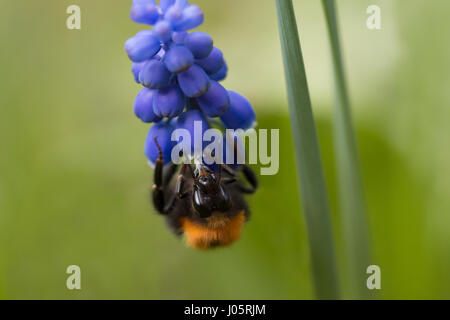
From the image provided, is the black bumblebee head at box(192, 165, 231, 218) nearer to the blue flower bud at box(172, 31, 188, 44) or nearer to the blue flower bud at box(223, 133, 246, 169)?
the blue flower bud at box(223, 133, 246, 169)

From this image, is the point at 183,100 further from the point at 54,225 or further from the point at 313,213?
the point at 54,225

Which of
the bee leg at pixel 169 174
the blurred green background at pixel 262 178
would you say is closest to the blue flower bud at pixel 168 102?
the bee leg at pixel 169 174

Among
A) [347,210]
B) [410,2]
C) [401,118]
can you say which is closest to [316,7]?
[410,2]

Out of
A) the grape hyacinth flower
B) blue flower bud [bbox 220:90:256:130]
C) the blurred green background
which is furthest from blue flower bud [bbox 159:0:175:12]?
the blurred green background

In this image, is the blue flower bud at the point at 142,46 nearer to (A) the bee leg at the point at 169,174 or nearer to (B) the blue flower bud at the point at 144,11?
(B) the blue flower bud at the point at 144,11

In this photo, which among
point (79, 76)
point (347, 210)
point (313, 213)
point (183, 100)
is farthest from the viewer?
point (79, 76)
